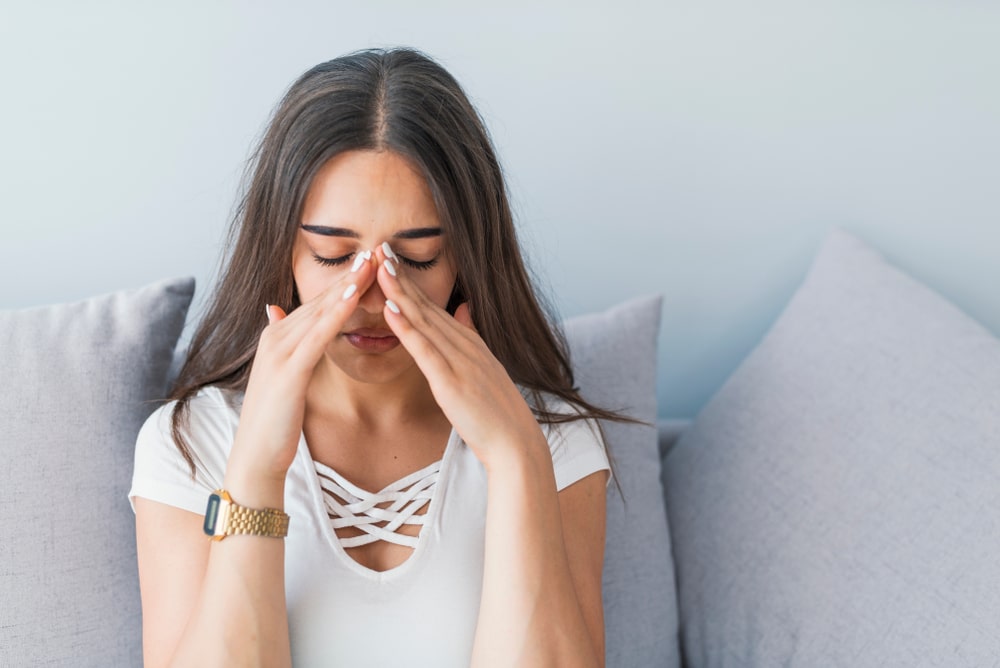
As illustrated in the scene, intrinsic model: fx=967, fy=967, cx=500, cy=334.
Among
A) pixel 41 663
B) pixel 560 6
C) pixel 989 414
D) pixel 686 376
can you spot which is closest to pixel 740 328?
pixel 686 376

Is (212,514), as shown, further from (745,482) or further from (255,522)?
(745,482)

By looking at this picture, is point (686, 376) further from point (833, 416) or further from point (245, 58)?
point (245, 58)

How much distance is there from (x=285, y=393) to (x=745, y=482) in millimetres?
823

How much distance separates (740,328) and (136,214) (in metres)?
1.14

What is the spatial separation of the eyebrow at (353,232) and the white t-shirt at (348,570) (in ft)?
0.94

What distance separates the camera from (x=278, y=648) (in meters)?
1.09

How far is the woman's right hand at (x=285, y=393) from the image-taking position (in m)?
1.10

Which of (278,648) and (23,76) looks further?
(23,76)

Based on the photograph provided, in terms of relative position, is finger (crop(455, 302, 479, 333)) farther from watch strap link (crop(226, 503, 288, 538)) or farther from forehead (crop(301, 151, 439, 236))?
watch strap link (crop(226, 503, 288, 538))

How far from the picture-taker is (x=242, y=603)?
1.07m

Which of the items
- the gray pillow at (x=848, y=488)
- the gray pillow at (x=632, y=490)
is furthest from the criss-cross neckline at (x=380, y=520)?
the gray pillow at (x=848, y=488)

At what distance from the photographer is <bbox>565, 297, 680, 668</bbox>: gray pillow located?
148 centimetres

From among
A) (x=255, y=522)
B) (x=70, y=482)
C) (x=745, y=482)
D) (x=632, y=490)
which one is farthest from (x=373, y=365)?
(x=745, y=482)

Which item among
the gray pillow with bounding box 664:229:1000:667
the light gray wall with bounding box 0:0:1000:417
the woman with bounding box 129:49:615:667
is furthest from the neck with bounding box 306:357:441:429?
the gray pillow with bounding box 664:229:1000:667
